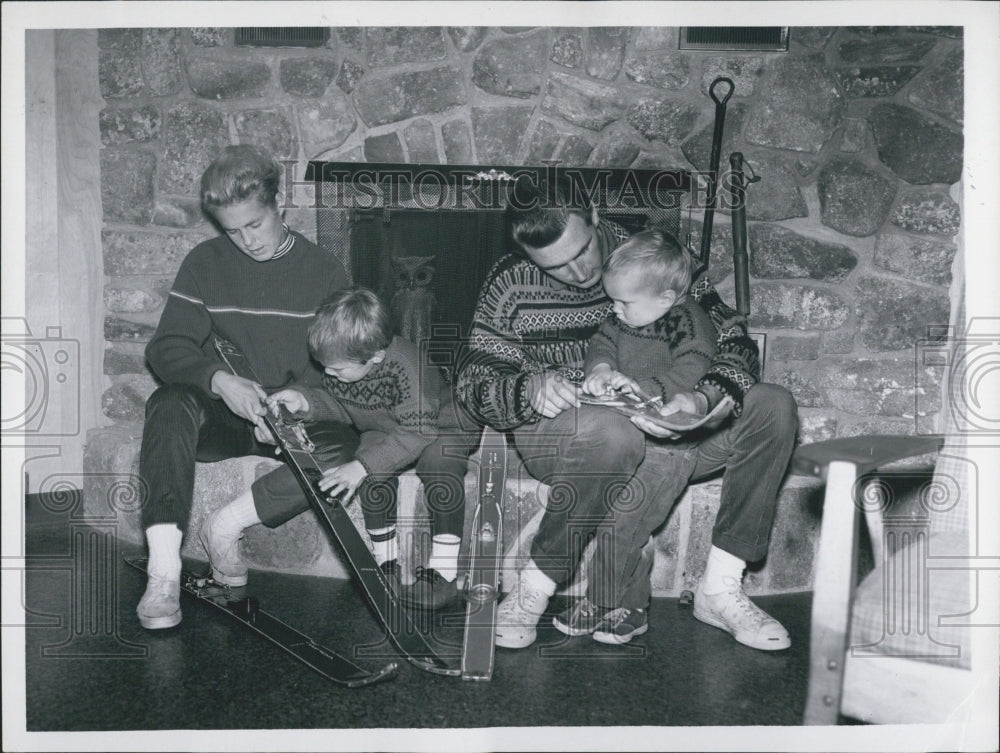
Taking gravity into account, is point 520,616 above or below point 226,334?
below

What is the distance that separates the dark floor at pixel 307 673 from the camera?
1.15m

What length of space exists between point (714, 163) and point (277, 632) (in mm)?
1013

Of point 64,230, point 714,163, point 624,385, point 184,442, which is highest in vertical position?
point 714,163

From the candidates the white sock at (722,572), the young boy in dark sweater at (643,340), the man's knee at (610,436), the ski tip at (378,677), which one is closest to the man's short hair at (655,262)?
the young boy in dark sweater at (643,340)

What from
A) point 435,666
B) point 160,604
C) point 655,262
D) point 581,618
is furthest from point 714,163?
point 160,604

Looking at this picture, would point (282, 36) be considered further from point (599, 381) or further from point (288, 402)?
point (599, 381)

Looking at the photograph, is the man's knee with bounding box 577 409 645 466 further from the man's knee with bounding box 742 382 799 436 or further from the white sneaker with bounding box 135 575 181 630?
the white sneaker with bounding box 135 575 181 630

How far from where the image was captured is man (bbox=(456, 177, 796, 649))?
1.26 m

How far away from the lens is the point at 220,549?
1.34 meters

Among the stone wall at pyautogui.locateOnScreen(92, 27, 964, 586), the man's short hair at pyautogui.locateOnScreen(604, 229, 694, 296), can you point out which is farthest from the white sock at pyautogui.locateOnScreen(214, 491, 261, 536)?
the man's short hair at pyautogui.locateOnScreen(604, 229, 694, 296)

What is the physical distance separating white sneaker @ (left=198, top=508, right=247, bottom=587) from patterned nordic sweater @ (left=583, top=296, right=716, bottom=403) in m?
0.67

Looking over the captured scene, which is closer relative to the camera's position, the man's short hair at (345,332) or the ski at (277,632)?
the ski at (277,632)

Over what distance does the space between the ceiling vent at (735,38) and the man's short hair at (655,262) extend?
1.03 feet

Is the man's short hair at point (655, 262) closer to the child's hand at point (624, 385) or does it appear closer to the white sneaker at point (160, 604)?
the child's hand at point (624, 385)
